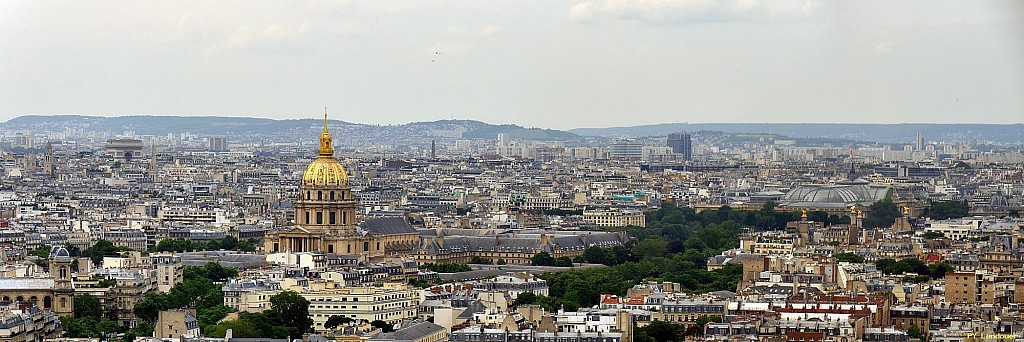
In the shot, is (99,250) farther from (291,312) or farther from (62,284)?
(291,312)

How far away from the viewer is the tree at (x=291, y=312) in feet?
144

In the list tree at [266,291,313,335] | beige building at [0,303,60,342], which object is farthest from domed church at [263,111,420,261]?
beige building at [0,303,60,342]

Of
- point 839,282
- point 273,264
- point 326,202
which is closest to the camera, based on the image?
point 839,282

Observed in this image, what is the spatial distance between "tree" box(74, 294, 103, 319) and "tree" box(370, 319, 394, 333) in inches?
199

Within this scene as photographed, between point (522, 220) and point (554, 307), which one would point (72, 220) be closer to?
point (522, 220)

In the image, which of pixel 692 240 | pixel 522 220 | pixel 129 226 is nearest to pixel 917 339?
pixel 692 240

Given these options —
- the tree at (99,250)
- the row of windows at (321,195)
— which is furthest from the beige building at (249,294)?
the row of windows at (321,195)

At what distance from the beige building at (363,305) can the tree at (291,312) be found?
0.44m

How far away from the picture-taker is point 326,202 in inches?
2657

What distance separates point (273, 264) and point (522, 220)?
97.1ft

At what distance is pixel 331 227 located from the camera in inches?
2640

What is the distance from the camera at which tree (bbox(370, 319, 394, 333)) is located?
138 ft

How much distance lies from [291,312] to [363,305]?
1.94m

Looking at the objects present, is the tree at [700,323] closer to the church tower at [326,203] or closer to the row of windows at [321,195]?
the church tower at [326,203]
